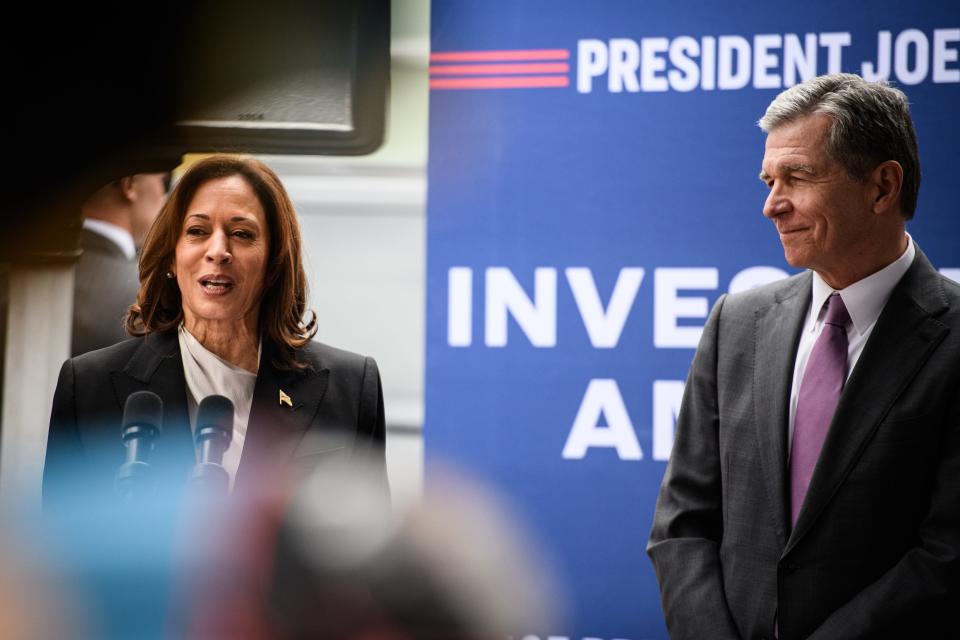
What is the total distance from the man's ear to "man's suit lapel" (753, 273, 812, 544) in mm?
208

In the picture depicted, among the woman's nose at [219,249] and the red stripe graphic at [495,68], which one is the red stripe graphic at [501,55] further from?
the woman's nose at [219,249]

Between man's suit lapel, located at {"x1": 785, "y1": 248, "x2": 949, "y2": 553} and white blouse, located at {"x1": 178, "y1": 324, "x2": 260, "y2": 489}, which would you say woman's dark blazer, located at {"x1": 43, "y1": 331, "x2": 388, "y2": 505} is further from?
man's suit lapel, located at {"x1": 785, "y1": 248, "x2": 949, "y2": 553}

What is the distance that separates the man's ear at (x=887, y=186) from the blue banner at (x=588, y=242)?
92 centimetres

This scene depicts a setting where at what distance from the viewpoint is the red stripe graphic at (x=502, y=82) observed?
274cm

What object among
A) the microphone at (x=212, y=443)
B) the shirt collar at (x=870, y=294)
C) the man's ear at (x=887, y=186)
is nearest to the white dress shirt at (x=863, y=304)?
the shirt collar at (x=870, y=294)

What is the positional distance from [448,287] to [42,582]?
135 centimetres

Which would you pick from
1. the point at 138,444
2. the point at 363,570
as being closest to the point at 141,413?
the point at 138,444

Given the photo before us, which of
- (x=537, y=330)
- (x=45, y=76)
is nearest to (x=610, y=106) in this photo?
(x=537, y=330)

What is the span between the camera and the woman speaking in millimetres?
2303

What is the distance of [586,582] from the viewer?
273cm

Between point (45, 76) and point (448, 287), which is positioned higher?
point (45, 76)

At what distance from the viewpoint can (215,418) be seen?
5.71 feet

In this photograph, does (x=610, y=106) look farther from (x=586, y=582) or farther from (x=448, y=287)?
(x=586, y=582)

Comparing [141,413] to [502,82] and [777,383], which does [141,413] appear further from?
[502,82]
